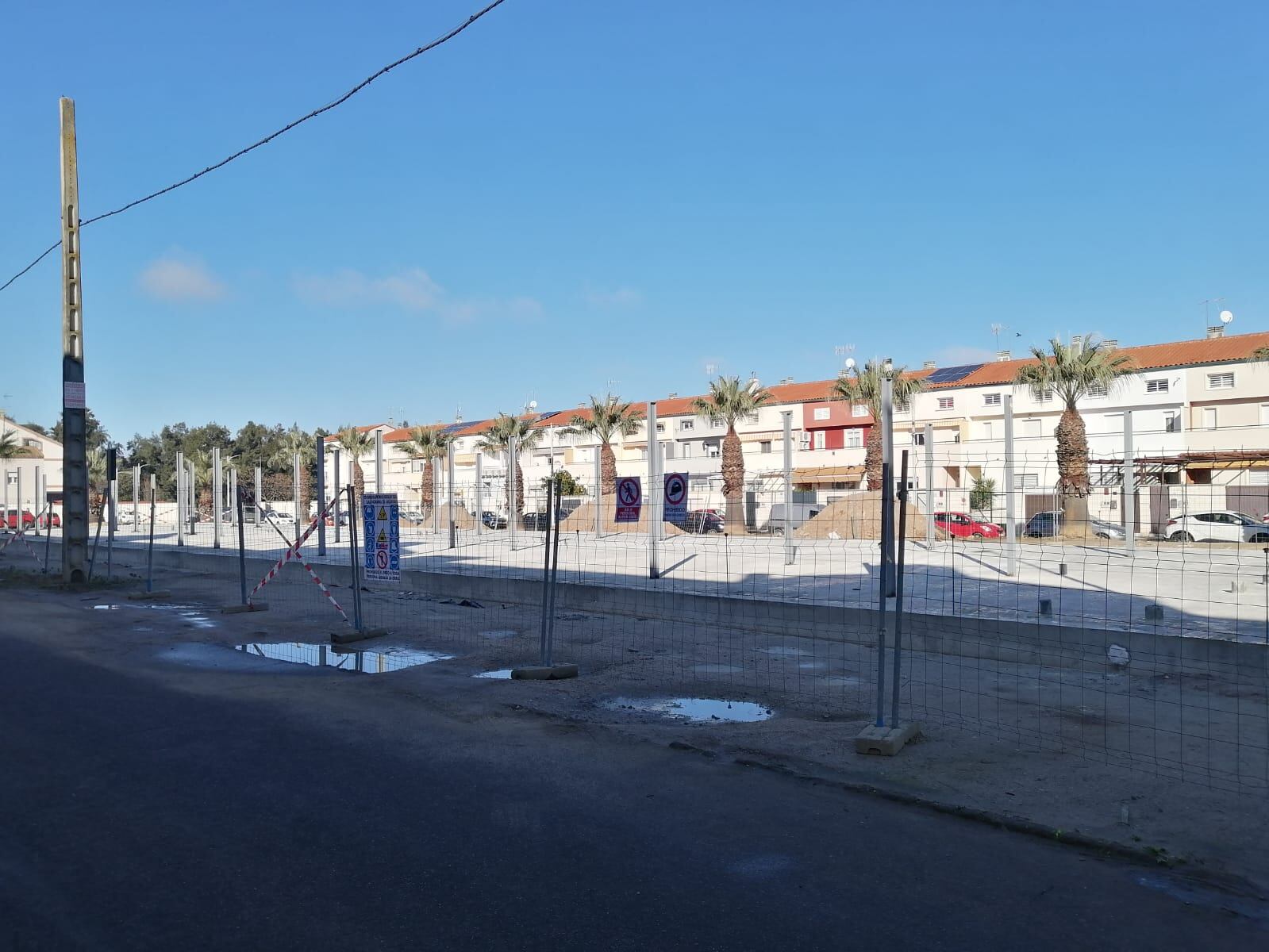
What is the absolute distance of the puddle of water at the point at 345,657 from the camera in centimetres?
1109

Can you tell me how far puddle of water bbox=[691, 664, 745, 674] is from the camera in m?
10.7

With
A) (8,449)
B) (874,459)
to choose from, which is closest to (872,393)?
(874,459)

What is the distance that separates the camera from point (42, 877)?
474 cm

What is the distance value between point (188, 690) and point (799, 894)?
22.8 ft

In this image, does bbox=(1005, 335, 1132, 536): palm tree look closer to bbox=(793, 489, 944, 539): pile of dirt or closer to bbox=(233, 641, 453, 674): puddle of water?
bbox=(793, 489, 944, 539): pile of dirt

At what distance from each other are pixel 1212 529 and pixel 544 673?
1564 centimetres

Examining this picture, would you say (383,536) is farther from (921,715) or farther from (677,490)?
(921,715)

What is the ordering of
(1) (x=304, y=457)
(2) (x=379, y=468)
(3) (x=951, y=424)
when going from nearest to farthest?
(2) (x=379, y=468)
(3) (x=951, y=424)
(1) (x=304, y=457)

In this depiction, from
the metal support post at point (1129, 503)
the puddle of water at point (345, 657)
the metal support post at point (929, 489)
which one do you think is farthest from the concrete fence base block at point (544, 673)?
the metal support post at point (1129, 503)

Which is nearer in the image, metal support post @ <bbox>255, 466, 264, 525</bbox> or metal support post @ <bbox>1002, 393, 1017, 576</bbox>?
metal support post @ <bbox>1002, 393, 1017, 576</bbox>

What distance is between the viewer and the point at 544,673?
10.2 meters

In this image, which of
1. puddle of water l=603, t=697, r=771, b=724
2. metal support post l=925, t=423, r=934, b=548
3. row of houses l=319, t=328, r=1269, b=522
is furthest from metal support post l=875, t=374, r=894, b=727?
row of houses l=319, t=328, r=1269, b=522

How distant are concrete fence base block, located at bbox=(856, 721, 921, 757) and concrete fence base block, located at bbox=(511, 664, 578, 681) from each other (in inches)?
145

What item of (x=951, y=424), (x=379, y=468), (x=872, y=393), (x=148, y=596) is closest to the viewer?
(x=148, y=596)
